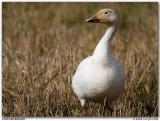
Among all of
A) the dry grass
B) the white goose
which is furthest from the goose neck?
the dry grass

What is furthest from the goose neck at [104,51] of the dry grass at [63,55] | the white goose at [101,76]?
the dry grass at [63,55]

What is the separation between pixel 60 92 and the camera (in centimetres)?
Answer: 498

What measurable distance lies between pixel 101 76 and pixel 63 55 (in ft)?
2.37

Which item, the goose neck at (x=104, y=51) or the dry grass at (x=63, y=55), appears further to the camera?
the dry grass at (x=63, y=55)

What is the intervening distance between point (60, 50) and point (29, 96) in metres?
0.59

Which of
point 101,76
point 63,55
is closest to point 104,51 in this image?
point 101,76

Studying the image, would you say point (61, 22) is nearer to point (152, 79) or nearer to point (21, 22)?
point (21, 22)

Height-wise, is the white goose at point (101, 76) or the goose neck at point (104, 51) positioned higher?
the goose neck at point (104, 51)

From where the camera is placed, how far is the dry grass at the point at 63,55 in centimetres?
494

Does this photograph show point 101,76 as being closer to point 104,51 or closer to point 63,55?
point 104,51

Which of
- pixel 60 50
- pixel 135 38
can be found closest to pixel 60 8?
pixel 135 38

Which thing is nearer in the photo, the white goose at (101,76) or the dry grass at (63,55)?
the white goose at (101,76)

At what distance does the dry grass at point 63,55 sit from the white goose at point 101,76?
18 centimetres

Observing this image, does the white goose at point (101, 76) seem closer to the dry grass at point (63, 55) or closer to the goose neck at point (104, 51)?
the goose neck at point (104, 51)
